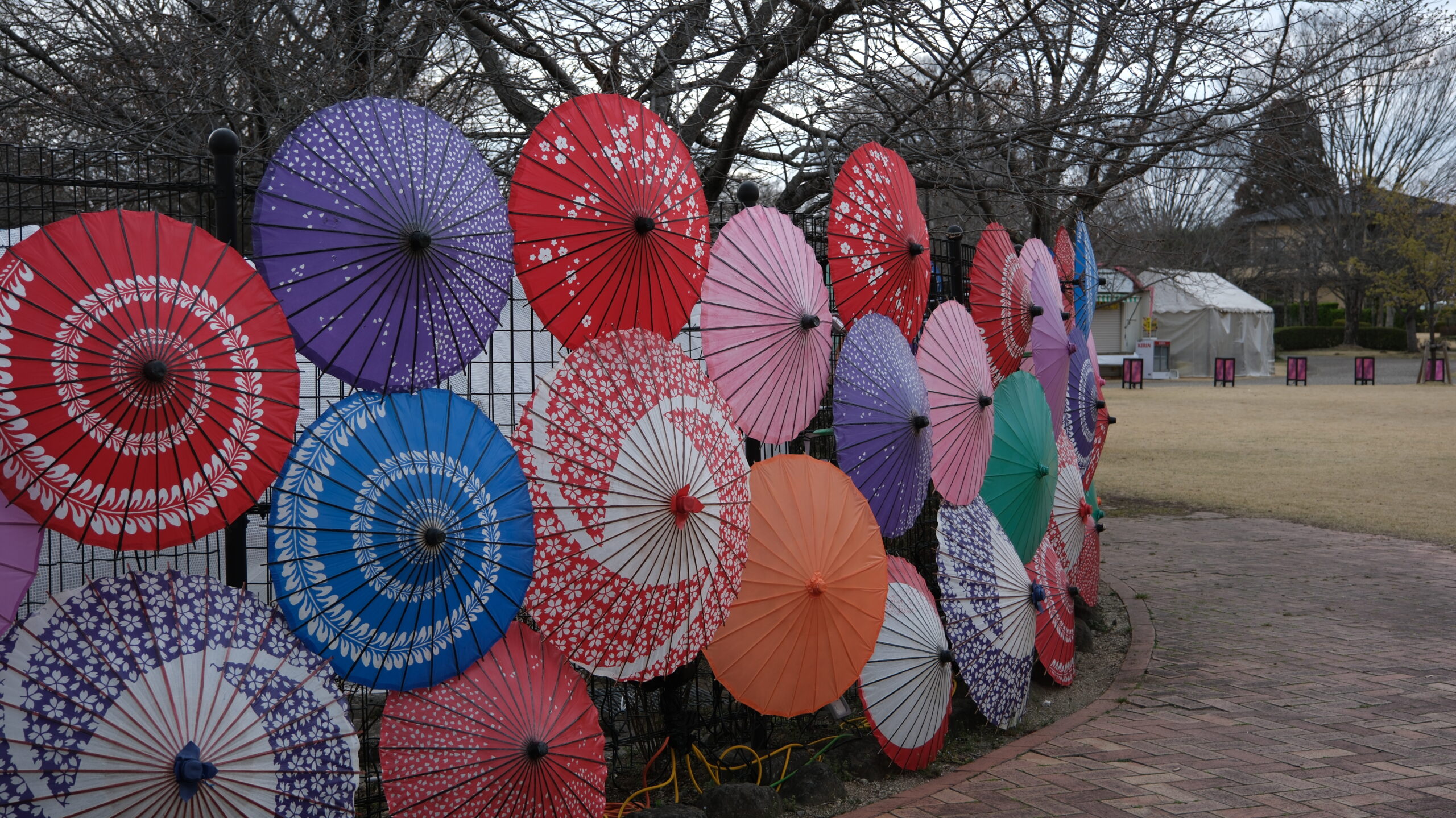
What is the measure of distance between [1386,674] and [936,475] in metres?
2.89

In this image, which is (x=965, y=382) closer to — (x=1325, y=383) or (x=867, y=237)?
(x=867, y=237)

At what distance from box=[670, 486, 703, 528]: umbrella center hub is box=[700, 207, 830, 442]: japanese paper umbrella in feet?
1.67

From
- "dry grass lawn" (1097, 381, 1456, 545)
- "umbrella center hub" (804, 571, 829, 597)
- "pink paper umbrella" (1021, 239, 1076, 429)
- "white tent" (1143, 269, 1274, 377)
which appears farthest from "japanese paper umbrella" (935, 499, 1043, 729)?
"white tent" (1143, 269, 1274, 377)

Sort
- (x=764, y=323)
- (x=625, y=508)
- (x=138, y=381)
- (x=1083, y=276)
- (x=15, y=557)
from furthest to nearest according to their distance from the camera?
(x=1083, y=276) → (x=764, y=323) → (x=625, y=508) → (x=138, y=381) → (x=15, y=557)

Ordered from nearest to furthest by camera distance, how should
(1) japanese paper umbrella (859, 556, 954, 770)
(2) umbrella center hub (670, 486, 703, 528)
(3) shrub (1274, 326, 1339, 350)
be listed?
(2) umbrella center hub (670, 486, 703, 528) < (1) japanese paper umbrella (859, 556, 954, 770) < (3) shrub (1274, 326, 1339, 350)

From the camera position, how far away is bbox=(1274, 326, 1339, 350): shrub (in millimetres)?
42906

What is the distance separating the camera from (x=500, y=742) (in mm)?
3102

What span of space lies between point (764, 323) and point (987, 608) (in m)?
1.83

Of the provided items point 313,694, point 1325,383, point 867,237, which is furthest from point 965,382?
point 1325,383

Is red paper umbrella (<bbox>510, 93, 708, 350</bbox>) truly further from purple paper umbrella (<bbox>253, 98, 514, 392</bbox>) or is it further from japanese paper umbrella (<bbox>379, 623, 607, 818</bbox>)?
japanese paper umbrella (<bbox>379, 623, 607, 818</bbox>)

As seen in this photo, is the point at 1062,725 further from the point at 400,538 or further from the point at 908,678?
the point at 400,538

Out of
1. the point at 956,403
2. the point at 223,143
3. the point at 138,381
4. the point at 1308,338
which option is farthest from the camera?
the point at 1308,338

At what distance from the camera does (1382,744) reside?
456 centimetres

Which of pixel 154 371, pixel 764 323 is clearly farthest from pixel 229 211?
pixel 764 323
